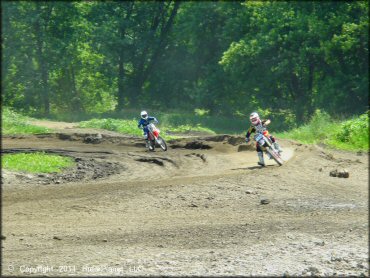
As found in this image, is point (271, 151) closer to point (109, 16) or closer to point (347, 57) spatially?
point (347, 57)

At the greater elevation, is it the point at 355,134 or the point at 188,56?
the point at 188,56

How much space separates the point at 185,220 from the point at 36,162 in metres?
7.44

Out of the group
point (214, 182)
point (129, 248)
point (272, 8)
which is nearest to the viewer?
point (129, 248)

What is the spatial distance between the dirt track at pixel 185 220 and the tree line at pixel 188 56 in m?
26.2

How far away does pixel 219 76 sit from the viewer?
58875 mm

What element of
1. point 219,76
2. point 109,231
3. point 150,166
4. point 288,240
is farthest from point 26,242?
point 219,76

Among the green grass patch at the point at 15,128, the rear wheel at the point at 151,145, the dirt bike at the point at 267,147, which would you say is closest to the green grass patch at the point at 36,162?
the rear wheel at the point at 151,145

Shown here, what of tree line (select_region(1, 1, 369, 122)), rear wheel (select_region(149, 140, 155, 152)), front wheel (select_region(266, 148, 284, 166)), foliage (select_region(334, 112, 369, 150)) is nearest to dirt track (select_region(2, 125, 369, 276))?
front wheel (select_region(266, 148, 284, 166))

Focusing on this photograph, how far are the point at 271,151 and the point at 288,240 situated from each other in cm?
947

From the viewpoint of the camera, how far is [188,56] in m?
65.1

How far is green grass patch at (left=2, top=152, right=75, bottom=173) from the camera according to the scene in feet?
58.1

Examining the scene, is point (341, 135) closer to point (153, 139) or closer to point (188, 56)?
point (153, 139)

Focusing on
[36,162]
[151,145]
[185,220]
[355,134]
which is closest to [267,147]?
[151,145]

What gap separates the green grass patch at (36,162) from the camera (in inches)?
698
